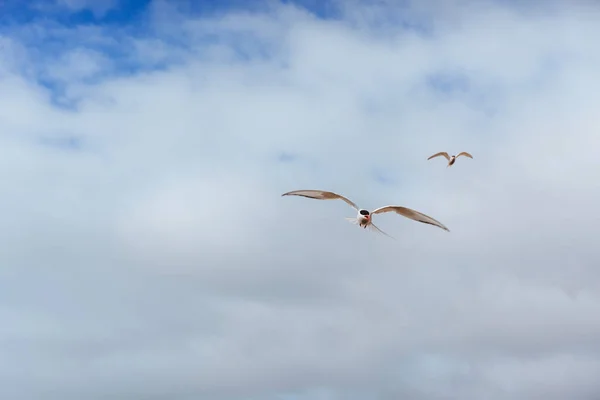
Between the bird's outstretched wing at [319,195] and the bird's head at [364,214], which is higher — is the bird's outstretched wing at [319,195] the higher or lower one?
the higher one

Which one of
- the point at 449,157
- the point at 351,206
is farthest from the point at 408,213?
the point at 449,157

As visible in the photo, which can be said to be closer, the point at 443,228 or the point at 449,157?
the point at 443,228

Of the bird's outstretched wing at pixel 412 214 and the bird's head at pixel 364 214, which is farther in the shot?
the bird's outstretched wing at pixel 412 214

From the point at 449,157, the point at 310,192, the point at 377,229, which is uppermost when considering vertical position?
the point at 449,157

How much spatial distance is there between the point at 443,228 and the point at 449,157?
49543 millimetres

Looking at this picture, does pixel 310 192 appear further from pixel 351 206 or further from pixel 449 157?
pixel 449 157

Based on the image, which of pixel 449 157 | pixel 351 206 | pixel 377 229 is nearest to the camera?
pixel 377 229

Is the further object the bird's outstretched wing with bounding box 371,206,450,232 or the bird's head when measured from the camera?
the bird's outstretched wing with bounding box 371,206,450,232

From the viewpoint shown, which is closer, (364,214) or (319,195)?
(364,214)

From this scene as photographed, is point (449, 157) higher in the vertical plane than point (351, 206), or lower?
higher

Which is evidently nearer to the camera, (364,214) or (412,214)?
(364,214)

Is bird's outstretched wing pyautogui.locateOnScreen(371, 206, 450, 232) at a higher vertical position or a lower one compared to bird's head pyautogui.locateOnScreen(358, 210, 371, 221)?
higher

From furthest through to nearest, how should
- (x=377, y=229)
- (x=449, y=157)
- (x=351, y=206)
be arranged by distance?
(x=449, y=157), (x=351, y=206), (x=377, y=229)

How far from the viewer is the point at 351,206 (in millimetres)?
72500
